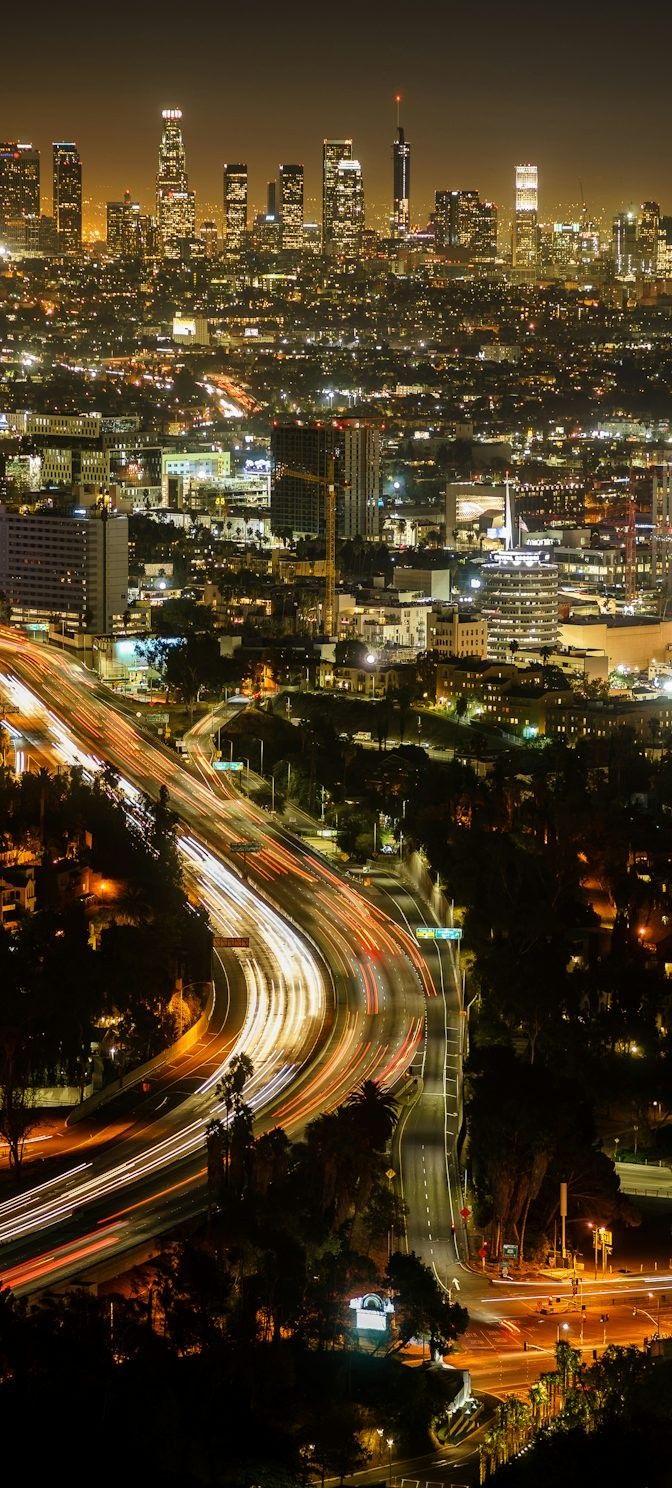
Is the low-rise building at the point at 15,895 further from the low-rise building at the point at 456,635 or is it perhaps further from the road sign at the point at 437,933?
the low-rise building at the point at 456,635

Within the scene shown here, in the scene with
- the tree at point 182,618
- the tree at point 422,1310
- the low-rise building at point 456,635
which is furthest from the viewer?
the tree at point 182,618

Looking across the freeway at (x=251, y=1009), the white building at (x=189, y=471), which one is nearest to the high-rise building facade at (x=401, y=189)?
the white building at (x=189, y=471)

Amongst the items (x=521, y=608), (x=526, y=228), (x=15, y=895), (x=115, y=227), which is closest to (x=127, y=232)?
(x=115, y=227)

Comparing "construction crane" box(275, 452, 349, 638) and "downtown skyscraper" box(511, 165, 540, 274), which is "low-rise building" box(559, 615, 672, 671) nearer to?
"construction crane" box(275, 452, 349, 638)

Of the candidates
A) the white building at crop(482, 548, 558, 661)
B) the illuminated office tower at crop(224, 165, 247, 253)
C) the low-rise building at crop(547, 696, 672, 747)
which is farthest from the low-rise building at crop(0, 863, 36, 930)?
the illuminated office tower at crop(224, 165, 247, 253)

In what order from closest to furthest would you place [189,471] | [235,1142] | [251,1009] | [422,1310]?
1. [422,1310]
2. [235,1142]
3. [251,1009]
4. [189,471]

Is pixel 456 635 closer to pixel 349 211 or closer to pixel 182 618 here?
pixel 182 618
